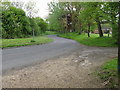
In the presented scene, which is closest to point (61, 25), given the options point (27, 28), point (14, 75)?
point (27, 28)

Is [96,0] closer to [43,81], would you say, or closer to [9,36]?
[43,81]

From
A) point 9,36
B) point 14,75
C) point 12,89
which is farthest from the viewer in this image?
point 9,36

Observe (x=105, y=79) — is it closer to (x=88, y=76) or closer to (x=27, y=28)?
(x=88, y=76)

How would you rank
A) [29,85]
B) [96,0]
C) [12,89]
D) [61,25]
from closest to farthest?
[12,89], [29,85], [96,0], [61,25]

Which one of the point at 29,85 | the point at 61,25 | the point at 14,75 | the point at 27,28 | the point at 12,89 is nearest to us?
A: the point at 12,89

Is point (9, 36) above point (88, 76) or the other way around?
above

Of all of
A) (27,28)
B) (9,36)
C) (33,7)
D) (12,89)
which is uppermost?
(33,7)

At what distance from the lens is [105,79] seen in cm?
220

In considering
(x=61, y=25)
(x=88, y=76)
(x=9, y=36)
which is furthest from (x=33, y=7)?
(x=61, y=25)

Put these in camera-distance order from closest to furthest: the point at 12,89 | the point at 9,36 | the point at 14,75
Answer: the point at 12,89 → the point at 14,75 → the point at 9,36

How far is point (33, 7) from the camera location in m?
9.78

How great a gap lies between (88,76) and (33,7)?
924 cm

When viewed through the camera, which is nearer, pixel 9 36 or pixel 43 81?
pixel 43 81

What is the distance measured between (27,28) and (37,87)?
47.7 ft
